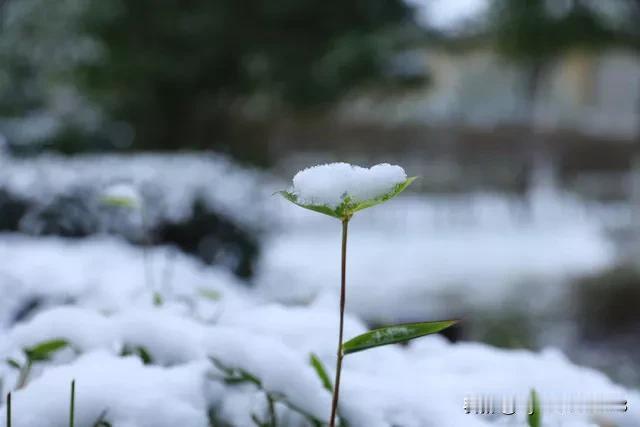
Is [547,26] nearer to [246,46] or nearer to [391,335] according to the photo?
[246,46]

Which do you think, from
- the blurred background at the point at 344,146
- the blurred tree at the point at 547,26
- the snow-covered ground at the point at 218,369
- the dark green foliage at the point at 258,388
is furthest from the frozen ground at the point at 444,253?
the dark green foliage at the point at 258,388

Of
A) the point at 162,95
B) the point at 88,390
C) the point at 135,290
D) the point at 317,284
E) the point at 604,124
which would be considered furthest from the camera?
the point at 604,124

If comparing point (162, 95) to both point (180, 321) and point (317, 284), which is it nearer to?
point (317, 284)

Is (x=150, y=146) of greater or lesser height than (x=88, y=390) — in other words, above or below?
above

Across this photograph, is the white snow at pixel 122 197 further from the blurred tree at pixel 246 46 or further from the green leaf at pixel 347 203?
the blurred tree at pixel 246 46

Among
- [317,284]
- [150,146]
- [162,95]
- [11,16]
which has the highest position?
[11,16]

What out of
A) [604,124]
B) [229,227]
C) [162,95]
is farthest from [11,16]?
[604,124]

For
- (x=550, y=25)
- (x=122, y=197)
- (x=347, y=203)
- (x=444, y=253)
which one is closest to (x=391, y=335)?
(x=347, y=203)

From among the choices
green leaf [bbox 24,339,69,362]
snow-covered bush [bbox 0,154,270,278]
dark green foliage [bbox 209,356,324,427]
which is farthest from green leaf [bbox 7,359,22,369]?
snow-covered bush [bbox 0,154,270,278]
